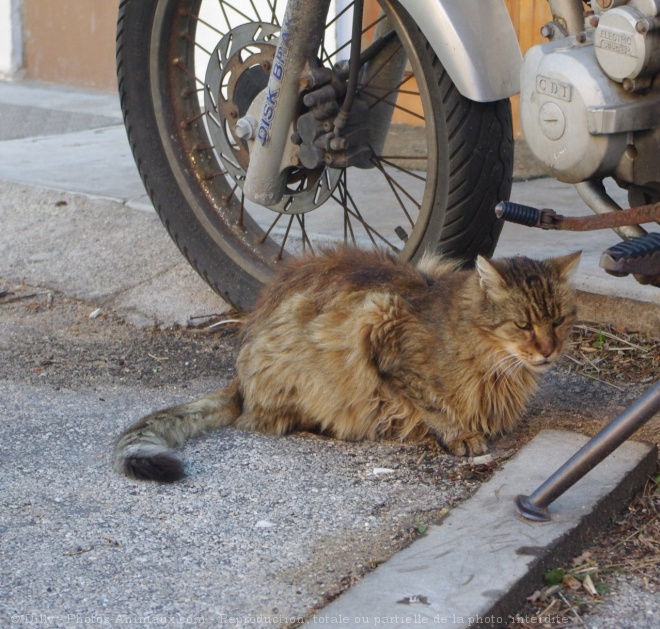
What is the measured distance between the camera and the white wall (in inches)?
327

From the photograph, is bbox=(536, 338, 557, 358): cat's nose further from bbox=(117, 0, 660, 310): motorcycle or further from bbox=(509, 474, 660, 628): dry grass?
bbox=(509, 474, 660, 628): dry grass

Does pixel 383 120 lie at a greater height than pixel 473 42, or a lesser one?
lesser

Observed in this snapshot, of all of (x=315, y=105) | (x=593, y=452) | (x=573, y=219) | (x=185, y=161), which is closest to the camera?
(x=593, y=452)

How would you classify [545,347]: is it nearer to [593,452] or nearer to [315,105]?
[593,452]

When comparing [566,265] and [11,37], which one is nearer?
[566,265]

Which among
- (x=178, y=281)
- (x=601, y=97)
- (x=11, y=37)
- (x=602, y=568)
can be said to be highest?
(x=11, y=37)

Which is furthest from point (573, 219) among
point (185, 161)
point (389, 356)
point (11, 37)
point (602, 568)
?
point (11, 37)

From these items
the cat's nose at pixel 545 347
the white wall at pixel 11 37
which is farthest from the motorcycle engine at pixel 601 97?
the white wall at pixel 11 37

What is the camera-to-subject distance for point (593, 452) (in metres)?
2.17

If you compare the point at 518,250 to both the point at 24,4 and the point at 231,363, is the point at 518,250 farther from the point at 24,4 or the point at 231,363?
the point at 24,4

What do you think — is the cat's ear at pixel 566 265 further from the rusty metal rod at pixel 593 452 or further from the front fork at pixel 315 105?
the front fork at pixel 315 105

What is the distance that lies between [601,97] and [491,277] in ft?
1.71

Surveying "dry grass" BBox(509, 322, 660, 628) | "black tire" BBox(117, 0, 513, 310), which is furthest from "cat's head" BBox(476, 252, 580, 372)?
"black tire" BBox(117, 0, 513, 310)

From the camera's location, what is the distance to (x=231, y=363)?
3541 mm
